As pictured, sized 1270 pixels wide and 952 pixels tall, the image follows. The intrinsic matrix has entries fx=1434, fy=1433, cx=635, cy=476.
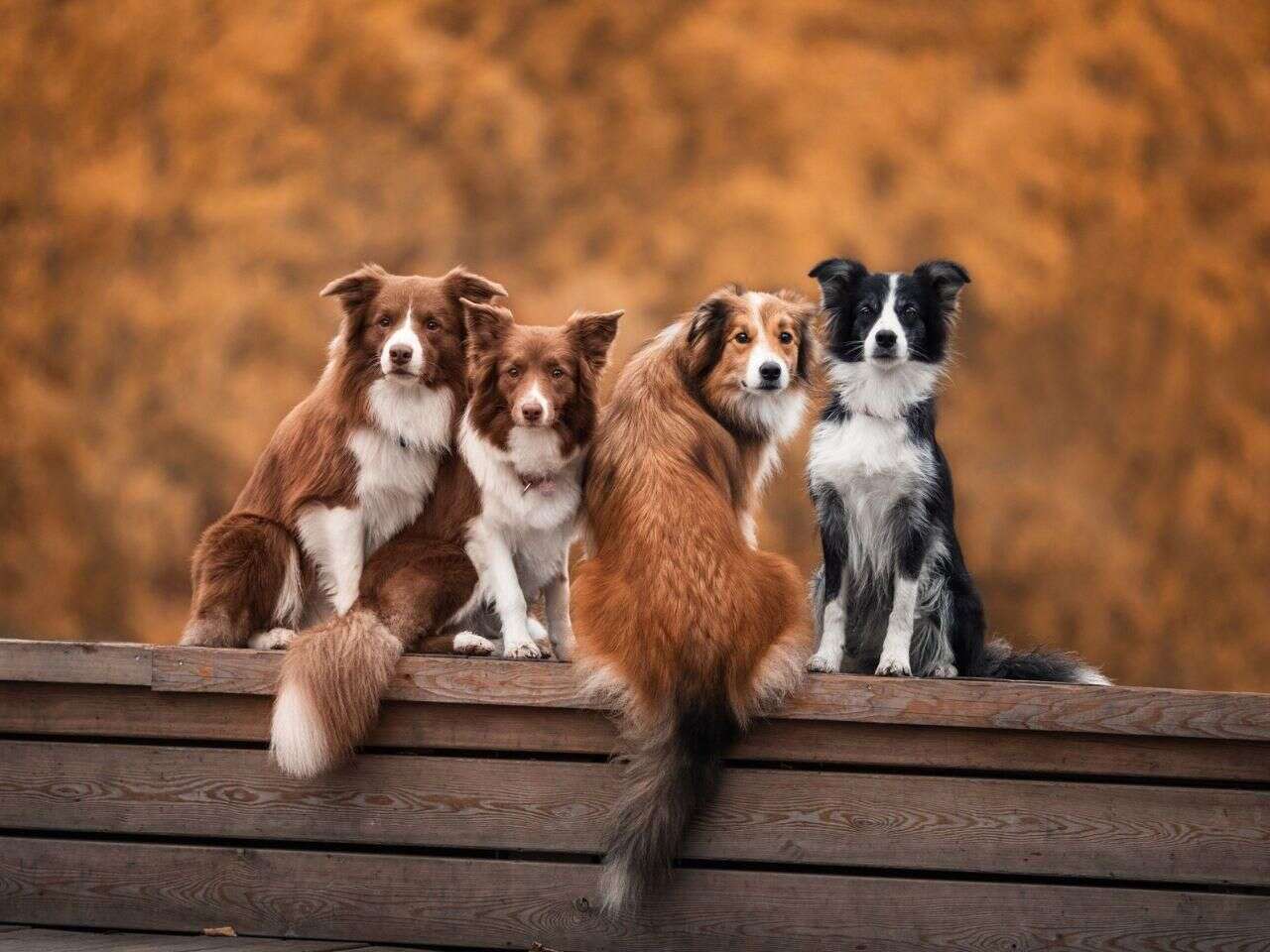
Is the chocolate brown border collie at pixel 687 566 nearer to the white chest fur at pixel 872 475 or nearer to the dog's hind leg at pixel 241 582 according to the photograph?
the white chest fur at pixel 872 475

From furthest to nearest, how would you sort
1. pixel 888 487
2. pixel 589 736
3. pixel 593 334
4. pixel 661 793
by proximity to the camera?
pixel 593 334
pixel 888 487
pixel 589 736
pixel 661 793

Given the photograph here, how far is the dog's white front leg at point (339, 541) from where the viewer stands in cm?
254

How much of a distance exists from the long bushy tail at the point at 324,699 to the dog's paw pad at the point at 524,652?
0.74ft

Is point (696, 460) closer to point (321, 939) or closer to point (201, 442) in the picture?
point (321, 939)

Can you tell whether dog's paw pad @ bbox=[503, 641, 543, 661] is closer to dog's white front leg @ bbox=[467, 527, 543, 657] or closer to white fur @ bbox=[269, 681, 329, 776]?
dog's white front leg @ bbox=[467, 527, 543, 657]

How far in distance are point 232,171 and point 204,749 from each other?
2.14 m

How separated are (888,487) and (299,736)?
1041mm

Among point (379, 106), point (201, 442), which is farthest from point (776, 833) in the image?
point (379, 106)

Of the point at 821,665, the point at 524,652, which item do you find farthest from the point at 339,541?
the point at 821,665

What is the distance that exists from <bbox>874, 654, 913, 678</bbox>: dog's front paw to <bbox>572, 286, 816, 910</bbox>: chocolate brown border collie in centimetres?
13

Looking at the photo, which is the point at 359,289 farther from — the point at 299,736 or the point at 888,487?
the point at 888,487

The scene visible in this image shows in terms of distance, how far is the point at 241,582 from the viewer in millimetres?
2543

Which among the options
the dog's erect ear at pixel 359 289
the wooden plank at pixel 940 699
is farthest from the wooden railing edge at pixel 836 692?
the dog's erect ear at pixel 359 289

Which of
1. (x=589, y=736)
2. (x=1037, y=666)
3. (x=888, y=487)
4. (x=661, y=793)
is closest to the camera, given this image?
(x=661, y=793)
